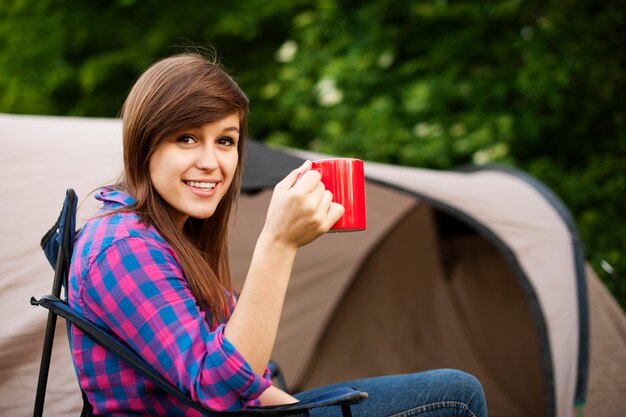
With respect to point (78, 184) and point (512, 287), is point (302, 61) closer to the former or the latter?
point (512, 287)

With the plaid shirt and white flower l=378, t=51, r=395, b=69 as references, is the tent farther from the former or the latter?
white flower l=378, t=51, r=395, b=69

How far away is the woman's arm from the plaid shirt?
3 cm

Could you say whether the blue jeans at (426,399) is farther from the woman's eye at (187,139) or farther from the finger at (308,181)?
the woman's eye at (187,139)

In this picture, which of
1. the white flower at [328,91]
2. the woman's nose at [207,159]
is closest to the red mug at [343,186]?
the woman's nose at [207,159]

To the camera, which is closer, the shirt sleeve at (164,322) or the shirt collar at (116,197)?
the shirt sleeve at (164,322)

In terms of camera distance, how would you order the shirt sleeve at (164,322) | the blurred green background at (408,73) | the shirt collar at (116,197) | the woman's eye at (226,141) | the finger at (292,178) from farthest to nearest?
the blurred green background at (408,73) < the woman's eye at (226,141) < the shirt collar at (116,197) < the finger at (292,178) < the shirt sleeve at (164,322)

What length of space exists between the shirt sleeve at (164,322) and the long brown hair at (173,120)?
0.30ft

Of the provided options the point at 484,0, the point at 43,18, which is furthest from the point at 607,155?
the point at 43,18

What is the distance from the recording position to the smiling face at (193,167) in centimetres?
135

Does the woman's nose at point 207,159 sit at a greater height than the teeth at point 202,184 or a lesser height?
greater

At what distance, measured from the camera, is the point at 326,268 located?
3.62m

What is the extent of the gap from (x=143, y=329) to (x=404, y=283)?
2830mm

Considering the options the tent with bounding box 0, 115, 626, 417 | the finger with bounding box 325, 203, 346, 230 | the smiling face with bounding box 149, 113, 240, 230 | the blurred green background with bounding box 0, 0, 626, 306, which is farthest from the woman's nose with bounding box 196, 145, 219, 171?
the blurred green background with bounding box 0, 0, 626, 306

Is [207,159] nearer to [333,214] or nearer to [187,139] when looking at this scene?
[187,139]
